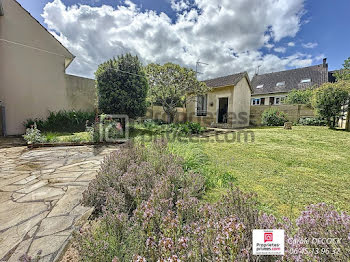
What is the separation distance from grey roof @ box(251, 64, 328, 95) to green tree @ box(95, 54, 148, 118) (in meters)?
20.9

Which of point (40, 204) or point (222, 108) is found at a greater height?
point (222, 108)

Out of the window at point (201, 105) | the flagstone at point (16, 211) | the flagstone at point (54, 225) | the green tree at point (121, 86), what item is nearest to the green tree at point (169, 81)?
the green tree at point (121, 86)

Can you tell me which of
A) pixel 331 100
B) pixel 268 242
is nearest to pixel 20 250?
pixel 268 242

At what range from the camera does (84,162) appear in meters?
3.92

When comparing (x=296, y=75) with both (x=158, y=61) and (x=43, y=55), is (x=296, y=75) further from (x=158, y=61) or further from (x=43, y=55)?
(x=43, y=55)

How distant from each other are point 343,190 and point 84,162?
525 cm

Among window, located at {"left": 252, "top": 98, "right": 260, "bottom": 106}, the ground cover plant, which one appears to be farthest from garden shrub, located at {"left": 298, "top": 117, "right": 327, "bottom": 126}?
the ground cover plant

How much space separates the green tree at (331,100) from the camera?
8.76 m

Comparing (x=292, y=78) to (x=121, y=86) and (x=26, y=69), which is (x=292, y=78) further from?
(x=26, y=69)

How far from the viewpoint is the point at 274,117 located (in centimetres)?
1288

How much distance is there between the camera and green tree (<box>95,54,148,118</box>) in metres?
8.36

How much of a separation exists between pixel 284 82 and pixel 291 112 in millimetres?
11669

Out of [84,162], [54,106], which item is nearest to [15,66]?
[54,106]

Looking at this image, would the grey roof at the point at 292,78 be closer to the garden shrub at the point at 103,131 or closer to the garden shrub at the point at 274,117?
the garden shrub at the point at 274,117
